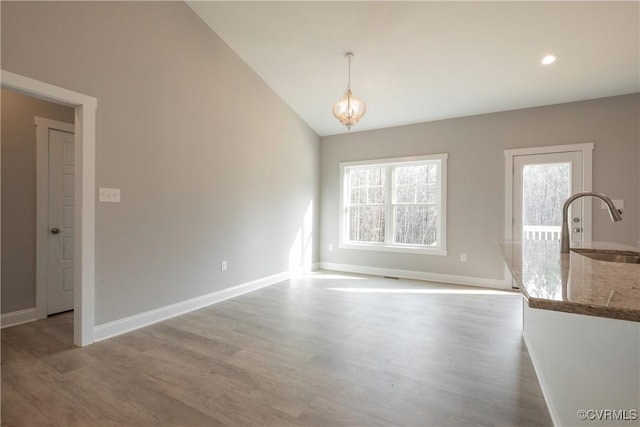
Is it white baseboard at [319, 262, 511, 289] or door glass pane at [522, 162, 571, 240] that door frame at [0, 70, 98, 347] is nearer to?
white baseboard at [319, 262, 511, 289]

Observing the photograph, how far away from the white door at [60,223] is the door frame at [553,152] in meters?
5.54

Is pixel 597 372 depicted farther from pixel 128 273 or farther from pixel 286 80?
pixel 286 80

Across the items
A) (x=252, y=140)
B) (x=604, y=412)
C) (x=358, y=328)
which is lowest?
(x=358, y=328)

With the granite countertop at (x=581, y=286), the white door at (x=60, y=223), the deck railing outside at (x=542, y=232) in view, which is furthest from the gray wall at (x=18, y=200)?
the deck railing outside at (x=542, y=232)

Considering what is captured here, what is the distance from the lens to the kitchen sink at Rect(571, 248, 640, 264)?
1695 millimetres

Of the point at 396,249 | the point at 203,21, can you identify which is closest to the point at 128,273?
the point at 203,21

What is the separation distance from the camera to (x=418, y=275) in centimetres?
504

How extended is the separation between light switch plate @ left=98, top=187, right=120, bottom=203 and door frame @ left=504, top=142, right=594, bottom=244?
479 centimetres

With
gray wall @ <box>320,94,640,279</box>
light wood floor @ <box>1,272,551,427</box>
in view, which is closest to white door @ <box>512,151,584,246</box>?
gray wall @ <box>320,94,640,279</box>

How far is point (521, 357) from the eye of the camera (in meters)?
2.31

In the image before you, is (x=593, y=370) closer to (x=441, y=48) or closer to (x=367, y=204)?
(x=441, y=48)

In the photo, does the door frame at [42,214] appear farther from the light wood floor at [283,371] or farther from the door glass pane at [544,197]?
the door glass pane at [544,197]

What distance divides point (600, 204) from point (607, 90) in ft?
4.58

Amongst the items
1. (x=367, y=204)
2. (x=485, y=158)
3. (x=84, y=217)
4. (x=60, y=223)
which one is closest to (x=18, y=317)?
(x=60, y=223)
